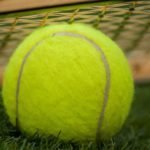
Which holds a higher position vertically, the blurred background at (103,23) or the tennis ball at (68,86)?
the blurred background at (103,23)

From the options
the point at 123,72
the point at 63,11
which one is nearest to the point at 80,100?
the point at 123,72

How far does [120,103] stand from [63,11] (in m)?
0.68

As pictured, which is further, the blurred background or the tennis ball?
the blurred background

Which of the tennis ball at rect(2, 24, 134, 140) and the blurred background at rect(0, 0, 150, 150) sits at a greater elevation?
the blurred background at rect(0, 0, 150, 150)

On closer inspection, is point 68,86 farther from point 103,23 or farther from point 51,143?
point 103,23

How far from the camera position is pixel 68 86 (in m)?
1.57

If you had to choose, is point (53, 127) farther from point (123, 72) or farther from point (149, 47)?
point (149, 47)

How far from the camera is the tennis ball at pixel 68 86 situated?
1.58 m

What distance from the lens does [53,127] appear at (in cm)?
162

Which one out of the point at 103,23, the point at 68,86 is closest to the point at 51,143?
the point at 68,86

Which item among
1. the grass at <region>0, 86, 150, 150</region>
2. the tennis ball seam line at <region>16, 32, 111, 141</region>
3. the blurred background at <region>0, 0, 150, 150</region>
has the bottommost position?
the grass at <region>0, 86, 150, 150</region>

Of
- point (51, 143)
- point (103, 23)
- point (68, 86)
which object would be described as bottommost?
point (51, 143)

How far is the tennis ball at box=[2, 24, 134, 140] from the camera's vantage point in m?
1.58

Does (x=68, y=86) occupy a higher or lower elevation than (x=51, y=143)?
higher
